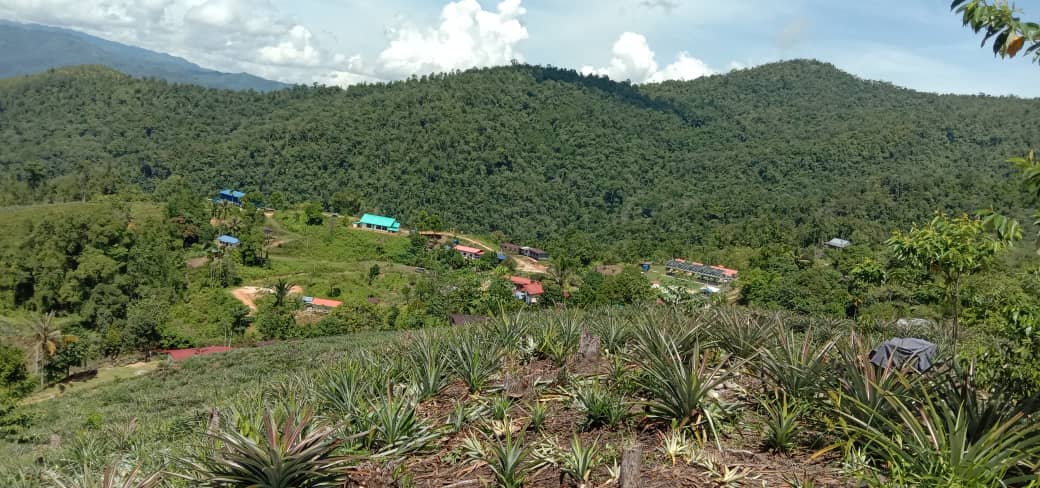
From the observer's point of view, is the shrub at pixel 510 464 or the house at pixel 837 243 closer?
the shrub at pixel 510 464

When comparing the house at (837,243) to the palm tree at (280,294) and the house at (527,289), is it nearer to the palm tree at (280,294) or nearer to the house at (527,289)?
the house at (527,289)

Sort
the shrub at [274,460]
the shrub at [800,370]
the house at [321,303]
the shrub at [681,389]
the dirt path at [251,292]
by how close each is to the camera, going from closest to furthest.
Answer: the shrub at [274,460], the shrub at [681,389], the shrub at [800,370], the dirt path at [251,292], the house at [321,303]

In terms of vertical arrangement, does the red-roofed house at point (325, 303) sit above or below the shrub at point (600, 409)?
below

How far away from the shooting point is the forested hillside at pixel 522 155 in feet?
242

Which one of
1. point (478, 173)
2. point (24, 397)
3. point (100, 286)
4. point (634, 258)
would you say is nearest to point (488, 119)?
point (478, 173)

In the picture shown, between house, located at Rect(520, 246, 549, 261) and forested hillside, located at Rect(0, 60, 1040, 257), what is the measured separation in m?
8.77

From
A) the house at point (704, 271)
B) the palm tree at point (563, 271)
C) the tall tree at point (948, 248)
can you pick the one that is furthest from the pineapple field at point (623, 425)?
the house at point (704, 271)

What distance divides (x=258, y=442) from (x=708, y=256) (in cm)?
6156

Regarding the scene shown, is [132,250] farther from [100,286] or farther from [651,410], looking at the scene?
[651,410]

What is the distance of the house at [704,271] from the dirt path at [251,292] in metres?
31.9

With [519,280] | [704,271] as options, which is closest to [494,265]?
[519,280]

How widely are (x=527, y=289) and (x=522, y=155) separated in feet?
211

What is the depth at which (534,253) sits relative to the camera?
6825cm

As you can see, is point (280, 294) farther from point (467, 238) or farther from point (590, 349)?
point (590, 349)
